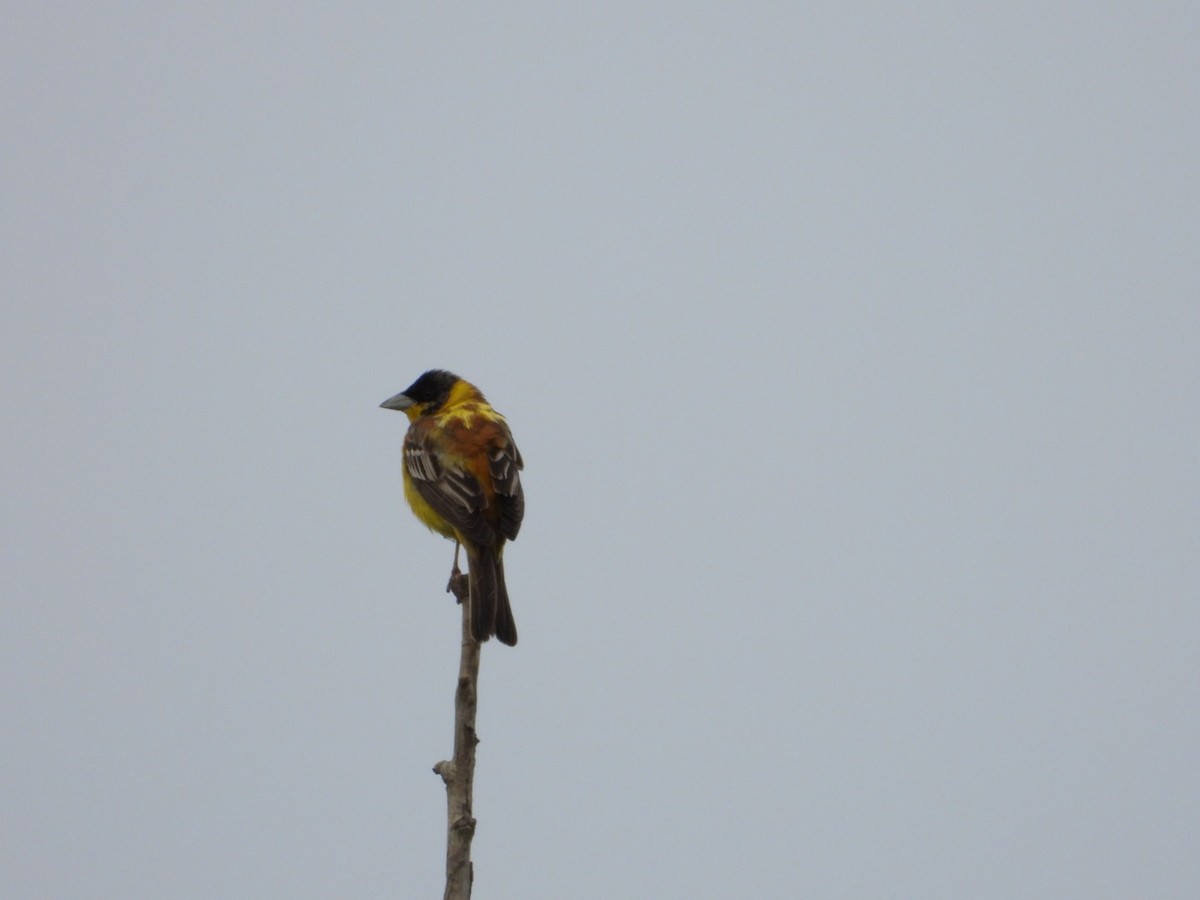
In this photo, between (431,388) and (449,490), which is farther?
(431,388)

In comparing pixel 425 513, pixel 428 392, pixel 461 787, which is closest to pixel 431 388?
pixel 428 392

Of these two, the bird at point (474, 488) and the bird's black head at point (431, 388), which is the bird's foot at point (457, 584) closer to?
the bird at point (474, 488)

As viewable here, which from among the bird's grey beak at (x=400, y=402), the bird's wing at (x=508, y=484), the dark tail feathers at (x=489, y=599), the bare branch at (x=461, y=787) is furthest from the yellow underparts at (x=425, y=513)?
the bare branch at (x=461, y=787)

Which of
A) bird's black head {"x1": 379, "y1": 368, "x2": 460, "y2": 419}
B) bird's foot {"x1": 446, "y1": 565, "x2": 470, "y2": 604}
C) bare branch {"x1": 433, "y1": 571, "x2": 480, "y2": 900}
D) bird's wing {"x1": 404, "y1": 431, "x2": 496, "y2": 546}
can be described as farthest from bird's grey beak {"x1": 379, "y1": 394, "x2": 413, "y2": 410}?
bare branch {"x1": 433, "y1": 571, "x2": 480, "y2": 900}

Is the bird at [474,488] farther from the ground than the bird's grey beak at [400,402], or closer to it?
closer to it

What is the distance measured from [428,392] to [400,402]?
0.88ft

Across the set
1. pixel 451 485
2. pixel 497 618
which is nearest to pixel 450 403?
pixel 451 485

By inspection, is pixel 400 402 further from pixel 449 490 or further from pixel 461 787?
pixel 461 787

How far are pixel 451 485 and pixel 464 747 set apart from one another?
12.0 ft

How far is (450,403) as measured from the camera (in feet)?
34.7

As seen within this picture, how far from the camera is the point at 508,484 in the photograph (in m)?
8.82

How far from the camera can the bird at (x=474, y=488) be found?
8062 mm

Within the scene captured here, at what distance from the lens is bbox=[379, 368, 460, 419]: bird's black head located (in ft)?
35.0

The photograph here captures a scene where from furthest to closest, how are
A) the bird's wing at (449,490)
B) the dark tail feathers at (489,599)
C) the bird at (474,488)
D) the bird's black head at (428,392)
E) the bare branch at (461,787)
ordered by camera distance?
the bird's black head at (428,392) → the bird's wing at (449,490) → the bird at (474,488) → the dark tail feathers at (489,599) → the bare branch at (461,787)
